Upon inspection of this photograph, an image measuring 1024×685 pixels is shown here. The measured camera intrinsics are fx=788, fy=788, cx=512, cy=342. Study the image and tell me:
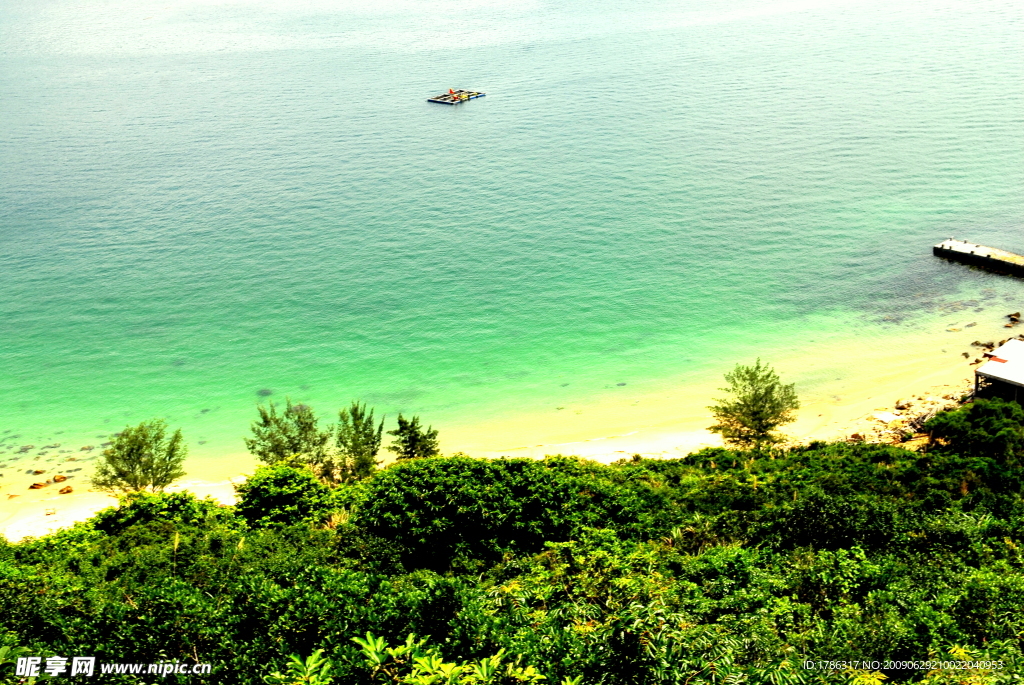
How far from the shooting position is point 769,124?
3374 inches

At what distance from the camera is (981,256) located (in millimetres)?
53406

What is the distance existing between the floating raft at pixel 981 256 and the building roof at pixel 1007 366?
18.4 m

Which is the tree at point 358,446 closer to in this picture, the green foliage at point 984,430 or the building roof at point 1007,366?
the green foliage at point 984,430

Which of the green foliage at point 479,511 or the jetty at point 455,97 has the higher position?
the jetty at point 455,97

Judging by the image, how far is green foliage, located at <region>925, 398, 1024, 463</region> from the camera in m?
27.5

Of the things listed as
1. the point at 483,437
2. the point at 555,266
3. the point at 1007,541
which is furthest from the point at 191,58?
the point at 1007,541

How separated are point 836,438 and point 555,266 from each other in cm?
2803

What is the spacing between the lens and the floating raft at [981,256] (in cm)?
5184

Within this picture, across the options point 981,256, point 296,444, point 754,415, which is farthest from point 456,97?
point 754,415

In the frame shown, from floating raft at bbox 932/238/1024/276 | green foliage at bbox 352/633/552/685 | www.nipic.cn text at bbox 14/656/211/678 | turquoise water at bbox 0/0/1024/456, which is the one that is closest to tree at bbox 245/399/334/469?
turquoise water at bbox 0/0/1024/456

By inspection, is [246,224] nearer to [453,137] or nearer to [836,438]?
[453,137]

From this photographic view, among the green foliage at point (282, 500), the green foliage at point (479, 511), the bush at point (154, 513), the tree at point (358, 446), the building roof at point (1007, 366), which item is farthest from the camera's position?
the tree at point (358, 446)

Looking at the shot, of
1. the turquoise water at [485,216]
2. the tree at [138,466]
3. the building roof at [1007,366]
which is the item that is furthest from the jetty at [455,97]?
the building roof at [1007,366]

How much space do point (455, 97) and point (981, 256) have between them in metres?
65.0
